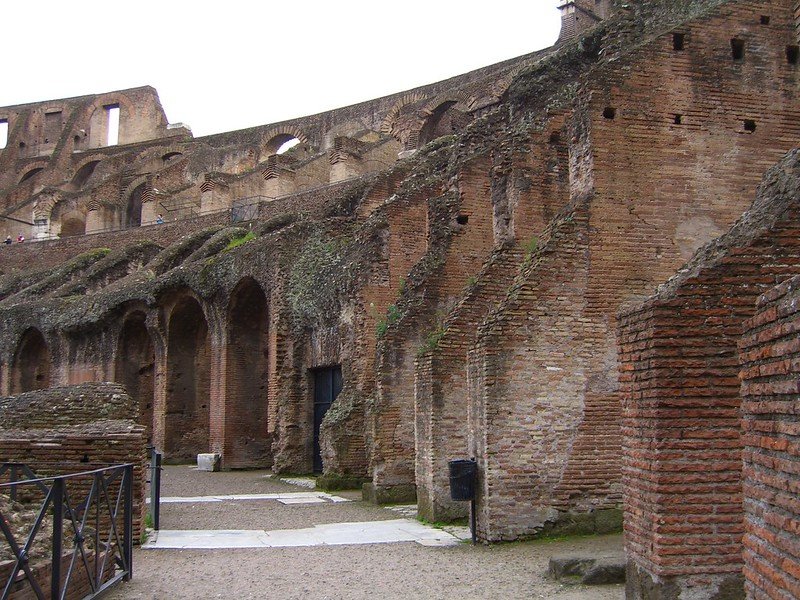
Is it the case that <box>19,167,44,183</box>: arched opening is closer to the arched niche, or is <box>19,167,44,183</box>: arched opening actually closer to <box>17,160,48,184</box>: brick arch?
<box>17,160,48,184</box>: brick arch

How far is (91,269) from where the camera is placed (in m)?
30.8

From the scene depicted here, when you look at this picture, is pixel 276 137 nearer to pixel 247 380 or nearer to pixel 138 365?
pixel 138 365

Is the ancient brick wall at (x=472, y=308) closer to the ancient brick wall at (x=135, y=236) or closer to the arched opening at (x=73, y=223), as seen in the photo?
the ancient brick wall at (x=135, y=236)

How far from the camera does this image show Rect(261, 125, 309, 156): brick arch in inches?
1769

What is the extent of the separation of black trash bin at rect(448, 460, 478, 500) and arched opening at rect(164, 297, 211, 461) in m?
15.9

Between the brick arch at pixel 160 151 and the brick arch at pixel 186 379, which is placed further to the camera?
the brick arch at pixel 160 151

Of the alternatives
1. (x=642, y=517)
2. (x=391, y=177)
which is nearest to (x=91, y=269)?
(x=391, y=177)

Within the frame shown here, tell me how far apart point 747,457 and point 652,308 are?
1725 millimetres

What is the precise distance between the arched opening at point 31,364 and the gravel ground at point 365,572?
21178mm

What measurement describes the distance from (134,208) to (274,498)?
33.4 metres

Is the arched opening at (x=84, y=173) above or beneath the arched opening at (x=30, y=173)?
beneath

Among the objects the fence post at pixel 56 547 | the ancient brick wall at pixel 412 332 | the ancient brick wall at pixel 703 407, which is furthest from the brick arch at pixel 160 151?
the ancient brick wall at pixel 703 407

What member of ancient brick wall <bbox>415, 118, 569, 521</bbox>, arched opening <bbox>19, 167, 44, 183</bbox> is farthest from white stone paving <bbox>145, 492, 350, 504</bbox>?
arched opening <bbox>19, 167, 44, 183</bbox>

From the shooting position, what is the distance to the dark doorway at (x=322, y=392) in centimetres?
1772
